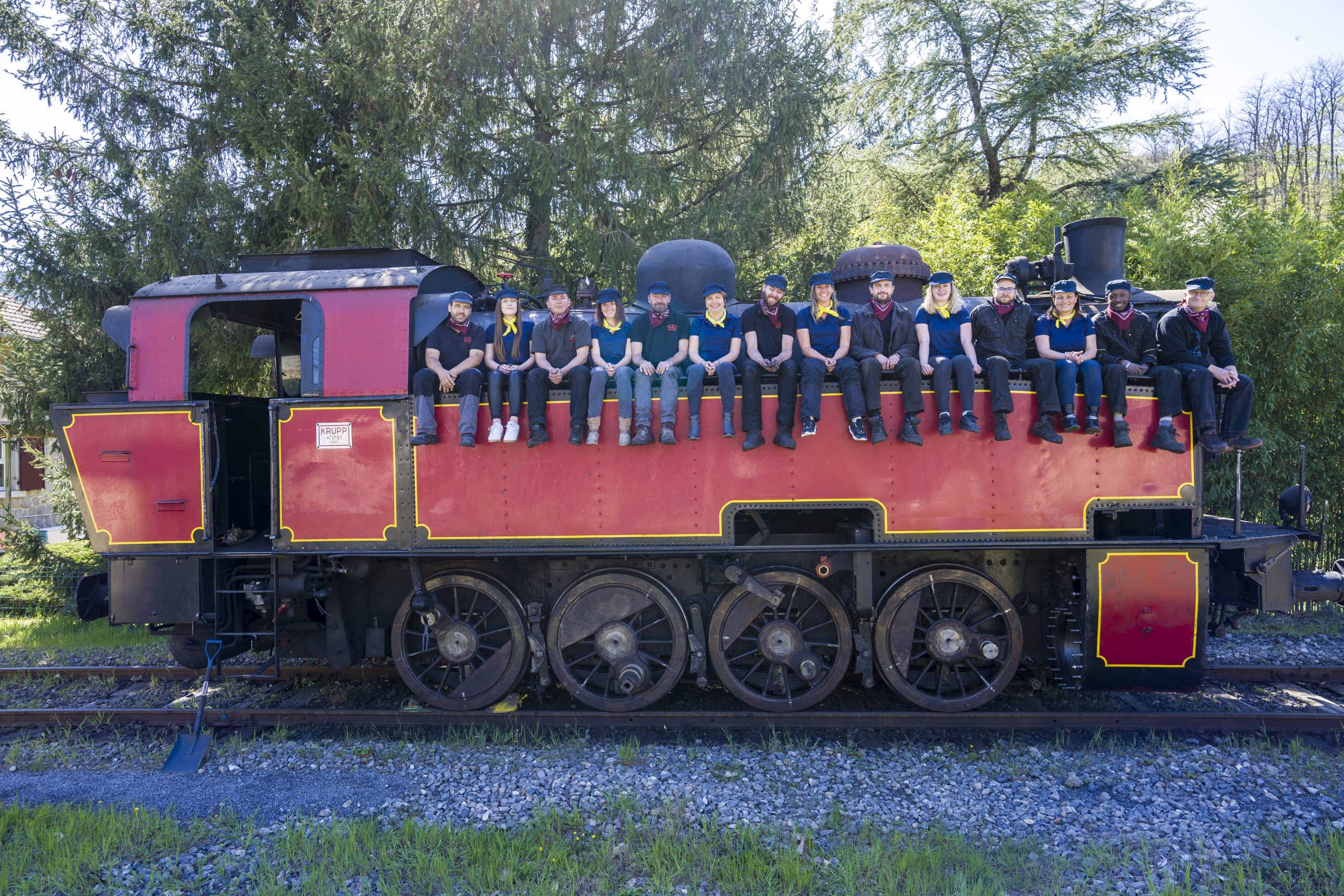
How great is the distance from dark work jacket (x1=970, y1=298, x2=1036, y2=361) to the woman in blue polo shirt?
0.10 m

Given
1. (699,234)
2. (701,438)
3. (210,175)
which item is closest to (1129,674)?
(701,438)

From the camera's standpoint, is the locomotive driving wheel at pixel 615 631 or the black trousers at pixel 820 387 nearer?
the black trousers at pixel 820 387

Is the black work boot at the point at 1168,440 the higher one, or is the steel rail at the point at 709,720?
the black work boot at the point at 1168,440

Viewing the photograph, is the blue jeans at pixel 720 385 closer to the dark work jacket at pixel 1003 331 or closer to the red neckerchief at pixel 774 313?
the red neckerchief at pixel 774 313

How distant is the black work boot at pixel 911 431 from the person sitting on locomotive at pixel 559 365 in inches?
83.5

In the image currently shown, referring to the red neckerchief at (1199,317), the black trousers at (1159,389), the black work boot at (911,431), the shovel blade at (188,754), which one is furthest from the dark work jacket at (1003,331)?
the shovel blade at (188,754)

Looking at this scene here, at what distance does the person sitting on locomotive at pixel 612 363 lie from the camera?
16.7 ft

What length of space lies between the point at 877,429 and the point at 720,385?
1.07 metres

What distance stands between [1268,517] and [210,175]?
44.5 feet

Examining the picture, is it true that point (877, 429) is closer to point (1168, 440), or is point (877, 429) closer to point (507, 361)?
point (1168, 440)

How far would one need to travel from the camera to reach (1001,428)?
500 cm

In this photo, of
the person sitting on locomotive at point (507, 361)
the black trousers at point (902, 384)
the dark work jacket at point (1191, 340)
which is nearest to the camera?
the black trousers at point (902, 384)

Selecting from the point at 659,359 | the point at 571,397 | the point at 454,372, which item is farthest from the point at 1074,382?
the point at 454,372

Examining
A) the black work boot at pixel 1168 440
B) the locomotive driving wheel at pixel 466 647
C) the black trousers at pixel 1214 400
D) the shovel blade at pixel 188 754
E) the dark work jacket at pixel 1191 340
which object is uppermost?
the dark work jacket at pixel 1191 340
